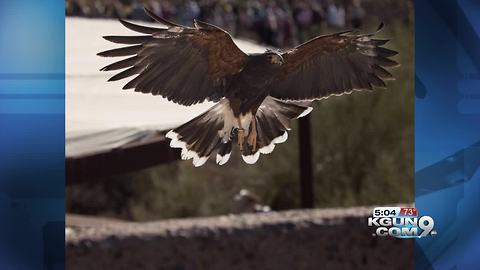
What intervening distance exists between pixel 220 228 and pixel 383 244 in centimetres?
97

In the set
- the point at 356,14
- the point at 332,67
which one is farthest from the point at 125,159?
the point at 356,14

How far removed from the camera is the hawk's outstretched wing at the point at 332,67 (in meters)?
3.21

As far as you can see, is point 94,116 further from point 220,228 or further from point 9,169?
point 220,228

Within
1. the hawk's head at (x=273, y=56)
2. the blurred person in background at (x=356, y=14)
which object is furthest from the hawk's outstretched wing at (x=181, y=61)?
the blurred person in background at (x=356, y=14)

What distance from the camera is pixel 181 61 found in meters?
3.06

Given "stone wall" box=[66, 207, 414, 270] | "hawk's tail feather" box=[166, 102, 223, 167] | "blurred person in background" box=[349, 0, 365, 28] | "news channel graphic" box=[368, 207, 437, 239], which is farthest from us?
"blurred person in background" box=[349, 0, 365, 28]

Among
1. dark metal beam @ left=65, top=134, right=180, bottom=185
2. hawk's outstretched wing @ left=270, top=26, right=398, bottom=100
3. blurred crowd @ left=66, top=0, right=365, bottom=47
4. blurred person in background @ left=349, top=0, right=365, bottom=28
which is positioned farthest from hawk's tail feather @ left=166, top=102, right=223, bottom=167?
blurred person in background @ left=349, top=0, right=365, bottom=28

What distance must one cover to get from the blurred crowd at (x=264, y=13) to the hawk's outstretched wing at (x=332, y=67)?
521cm

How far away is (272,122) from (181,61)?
1.38ft

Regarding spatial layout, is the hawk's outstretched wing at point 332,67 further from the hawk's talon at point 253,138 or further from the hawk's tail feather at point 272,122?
the hawk's talon at point 253,138

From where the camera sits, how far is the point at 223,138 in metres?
3.17

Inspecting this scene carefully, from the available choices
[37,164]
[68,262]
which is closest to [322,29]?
Result: [68,262]

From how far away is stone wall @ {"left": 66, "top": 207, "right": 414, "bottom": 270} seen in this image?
16.1 ft

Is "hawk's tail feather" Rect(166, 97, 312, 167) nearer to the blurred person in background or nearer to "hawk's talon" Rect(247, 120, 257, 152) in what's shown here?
"hawk's talon" Rect(247, 120, 257, 152)
